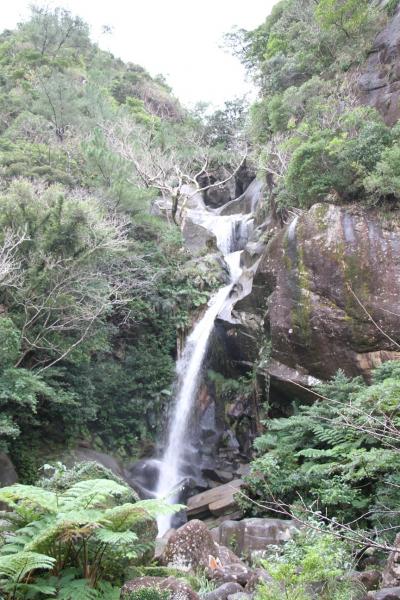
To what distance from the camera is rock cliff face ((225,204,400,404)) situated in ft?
33.9

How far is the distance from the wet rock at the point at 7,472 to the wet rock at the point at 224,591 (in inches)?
244

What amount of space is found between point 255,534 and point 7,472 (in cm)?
548

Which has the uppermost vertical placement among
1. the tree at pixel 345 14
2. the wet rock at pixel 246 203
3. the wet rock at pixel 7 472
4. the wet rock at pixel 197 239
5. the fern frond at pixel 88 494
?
the tree at pixel 345 14

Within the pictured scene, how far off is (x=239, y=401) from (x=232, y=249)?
27.2ft

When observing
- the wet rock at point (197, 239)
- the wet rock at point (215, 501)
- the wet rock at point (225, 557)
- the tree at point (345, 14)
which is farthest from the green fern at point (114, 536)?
the tree at point (345, 14)

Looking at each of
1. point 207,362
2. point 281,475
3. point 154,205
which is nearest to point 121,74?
point 154,205

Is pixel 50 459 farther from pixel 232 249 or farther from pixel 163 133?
pixel 163 133

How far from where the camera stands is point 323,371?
10922 mm

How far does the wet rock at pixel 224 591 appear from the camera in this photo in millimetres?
5020

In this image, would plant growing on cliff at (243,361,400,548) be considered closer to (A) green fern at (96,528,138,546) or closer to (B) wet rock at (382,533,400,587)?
(B) wet rock at (382,533,400,587)

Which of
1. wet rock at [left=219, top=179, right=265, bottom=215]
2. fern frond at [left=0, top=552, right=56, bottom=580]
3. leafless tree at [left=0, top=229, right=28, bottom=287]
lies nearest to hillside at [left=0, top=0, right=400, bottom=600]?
fern frond at [left=0, top=552, right=56, bottom=580]

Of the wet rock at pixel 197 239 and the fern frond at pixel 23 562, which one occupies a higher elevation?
the wet rock at pixel 197 239

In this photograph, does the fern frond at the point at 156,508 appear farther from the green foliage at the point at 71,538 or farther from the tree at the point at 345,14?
the tree at the point at 345,14

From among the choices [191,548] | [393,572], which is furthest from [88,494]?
[393,572]
